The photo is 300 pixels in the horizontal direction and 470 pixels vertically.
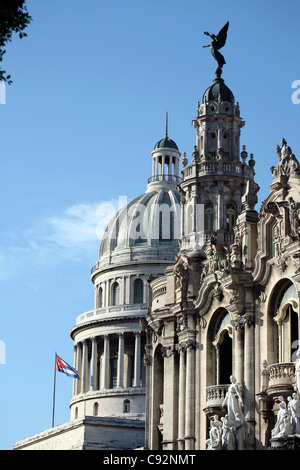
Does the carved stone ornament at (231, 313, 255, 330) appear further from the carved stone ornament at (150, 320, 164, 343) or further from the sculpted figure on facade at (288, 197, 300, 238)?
the carved stone ornament at (150, 320, 164, 343)

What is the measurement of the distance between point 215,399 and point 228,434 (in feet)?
16.7

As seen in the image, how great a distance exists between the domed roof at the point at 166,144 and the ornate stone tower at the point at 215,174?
153 feet

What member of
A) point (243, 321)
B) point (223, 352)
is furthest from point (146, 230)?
point (243, 321)

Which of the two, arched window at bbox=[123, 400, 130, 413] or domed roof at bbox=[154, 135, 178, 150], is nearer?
arched window at bbox=[123, 400, 130, 413]

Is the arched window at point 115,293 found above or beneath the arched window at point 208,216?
above

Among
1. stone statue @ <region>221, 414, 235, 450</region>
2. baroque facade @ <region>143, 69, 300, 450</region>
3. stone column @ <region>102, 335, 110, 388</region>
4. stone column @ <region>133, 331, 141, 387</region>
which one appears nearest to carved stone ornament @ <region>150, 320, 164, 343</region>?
baroque facade @ <region>143, 69, 300, 450</region>

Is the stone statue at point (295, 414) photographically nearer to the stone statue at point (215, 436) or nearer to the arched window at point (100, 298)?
the stone statue at point (215, 436)

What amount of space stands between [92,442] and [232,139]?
30.5 m

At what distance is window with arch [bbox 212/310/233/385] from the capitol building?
0.06 m

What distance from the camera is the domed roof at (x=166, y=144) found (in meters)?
125

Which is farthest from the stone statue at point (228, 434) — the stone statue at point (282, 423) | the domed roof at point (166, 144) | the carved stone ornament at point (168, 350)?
the domed roof at point (166, 144)

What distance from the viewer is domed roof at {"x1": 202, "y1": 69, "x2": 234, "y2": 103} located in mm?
78125

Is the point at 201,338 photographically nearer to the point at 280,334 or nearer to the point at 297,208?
the point at 280,334

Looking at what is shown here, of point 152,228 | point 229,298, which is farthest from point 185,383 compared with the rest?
point 152,228
